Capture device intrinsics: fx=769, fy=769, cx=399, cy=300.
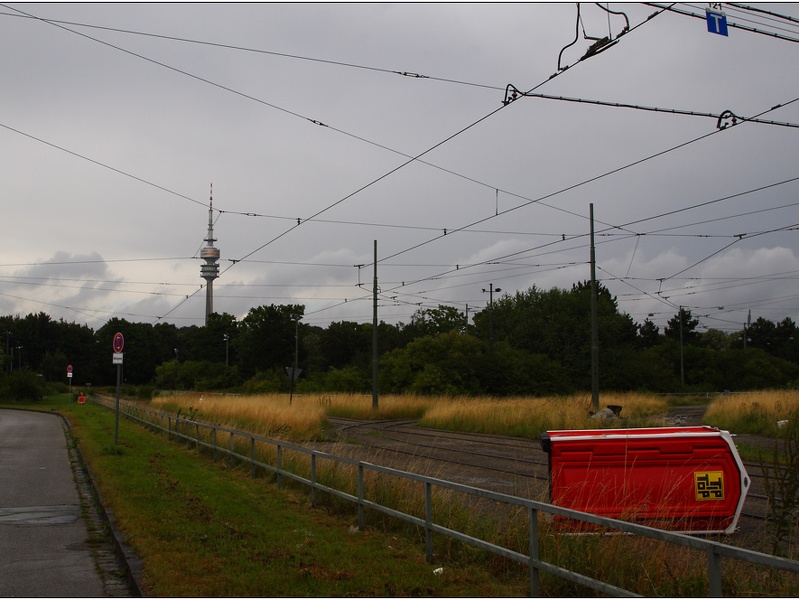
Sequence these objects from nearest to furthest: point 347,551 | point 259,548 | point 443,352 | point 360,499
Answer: point 347,551
point 259,548
point 360,499
point 443,352

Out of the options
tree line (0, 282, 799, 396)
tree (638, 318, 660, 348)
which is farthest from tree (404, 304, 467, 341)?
tree (638, 318, 660, 348)

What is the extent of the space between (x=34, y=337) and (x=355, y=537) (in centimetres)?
13430

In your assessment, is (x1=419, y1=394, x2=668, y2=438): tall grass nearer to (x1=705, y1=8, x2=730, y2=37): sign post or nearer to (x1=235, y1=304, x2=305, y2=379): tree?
(x1=705, y1=8, x2=730, y2=37): sign post

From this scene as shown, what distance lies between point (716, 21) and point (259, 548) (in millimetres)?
8153

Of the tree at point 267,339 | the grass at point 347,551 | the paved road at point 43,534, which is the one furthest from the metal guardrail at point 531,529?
the tree at point 267,339

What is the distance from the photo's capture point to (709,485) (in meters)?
9.09

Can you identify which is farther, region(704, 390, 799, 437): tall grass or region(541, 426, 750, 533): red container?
region(704, 390, 799, 437): tall grass

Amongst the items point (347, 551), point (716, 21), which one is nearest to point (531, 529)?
point (347, 551)

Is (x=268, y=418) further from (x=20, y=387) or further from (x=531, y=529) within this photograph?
(x=20, y=387)

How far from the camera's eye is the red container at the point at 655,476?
8.99 meters

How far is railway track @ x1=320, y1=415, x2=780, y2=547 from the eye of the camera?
11.2 meters

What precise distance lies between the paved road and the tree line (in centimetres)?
3762

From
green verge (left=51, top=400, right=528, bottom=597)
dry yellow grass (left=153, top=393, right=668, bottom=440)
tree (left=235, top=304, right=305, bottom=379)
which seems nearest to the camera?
green verge (left=51, top=400, right=528, bottom=597)

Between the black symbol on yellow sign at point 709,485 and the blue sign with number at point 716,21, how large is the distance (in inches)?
207
